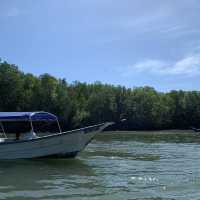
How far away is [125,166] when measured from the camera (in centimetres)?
2702

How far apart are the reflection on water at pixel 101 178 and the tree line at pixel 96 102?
2985 inches

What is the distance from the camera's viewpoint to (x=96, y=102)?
13288 centimetres

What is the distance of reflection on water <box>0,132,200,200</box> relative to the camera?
18.1 meters

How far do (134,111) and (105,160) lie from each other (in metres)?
108

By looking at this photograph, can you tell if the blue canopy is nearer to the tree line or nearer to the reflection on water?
the reflection on water

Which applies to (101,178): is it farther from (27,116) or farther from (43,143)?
(27,116)

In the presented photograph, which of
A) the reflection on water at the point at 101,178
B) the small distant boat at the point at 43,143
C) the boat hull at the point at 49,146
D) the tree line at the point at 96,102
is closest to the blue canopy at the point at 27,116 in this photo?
the small distant boat at the point at 43,143

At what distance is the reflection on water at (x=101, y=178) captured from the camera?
59.3 feet

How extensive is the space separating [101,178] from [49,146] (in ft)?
23.6

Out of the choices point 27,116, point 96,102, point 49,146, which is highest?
point 96,102

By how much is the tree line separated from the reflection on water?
249 feet

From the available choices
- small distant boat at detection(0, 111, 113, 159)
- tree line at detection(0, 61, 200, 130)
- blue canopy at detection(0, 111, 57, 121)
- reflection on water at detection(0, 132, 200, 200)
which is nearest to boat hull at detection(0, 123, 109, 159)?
small distant boat at detection(0, 111, 113, 159)

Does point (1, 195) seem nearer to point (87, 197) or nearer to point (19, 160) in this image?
point (87, 197)

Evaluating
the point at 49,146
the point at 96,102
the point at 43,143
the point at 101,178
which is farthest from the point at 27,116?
the point at 96,102
